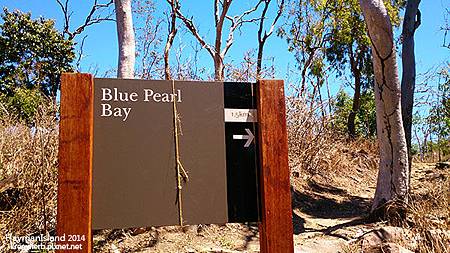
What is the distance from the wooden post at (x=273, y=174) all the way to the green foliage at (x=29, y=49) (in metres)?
15.8

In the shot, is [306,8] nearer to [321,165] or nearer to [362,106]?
[362,106]

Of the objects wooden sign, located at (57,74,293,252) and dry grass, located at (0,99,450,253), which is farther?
dry grass, located at (0,99,450,253)

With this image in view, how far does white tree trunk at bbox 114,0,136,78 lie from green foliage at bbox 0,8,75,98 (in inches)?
483

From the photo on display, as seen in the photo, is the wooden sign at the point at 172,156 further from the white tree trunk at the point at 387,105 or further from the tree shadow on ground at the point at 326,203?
the tree shadow on ground at the point at 326,203

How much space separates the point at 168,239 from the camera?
14.2ft

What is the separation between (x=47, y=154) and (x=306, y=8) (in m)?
13.2

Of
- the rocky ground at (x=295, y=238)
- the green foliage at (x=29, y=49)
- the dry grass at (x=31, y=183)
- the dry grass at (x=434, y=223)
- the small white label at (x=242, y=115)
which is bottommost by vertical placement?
the rocky ground at (x=295, y=238)

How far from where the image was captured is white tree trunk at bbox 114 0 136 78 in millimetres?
5117

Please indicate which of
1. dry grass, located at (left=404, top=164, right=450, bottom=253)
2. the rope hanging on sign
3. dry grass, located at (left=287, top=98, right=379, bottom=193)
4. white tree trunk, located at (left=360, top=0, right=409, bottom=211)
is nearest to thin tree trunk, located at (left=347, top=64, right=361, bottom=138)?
dry grass, located at (left=287, top=98, right=379, bottom=193)

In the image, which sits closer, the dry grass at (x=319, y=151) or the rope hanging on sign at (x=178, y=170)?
the rope hanging on sign at (x=178, y=170)

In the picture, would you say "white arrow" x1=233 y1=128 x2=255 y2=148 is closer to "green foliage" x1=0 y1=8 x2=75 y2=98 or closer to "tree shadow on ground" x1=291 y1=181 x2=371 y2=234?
"tree shadow on ground" x1=291 y1=181 x2=371 y2=234

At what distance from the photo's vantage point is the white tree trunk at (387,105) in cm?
495

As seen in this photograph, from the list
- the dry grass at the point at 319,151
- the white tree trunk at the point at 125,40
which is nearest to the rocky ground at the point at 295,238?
the dry grass at the point at 319,151

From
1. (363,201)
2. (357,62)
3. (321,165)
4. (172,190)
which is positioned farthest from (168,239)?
(357,62)
